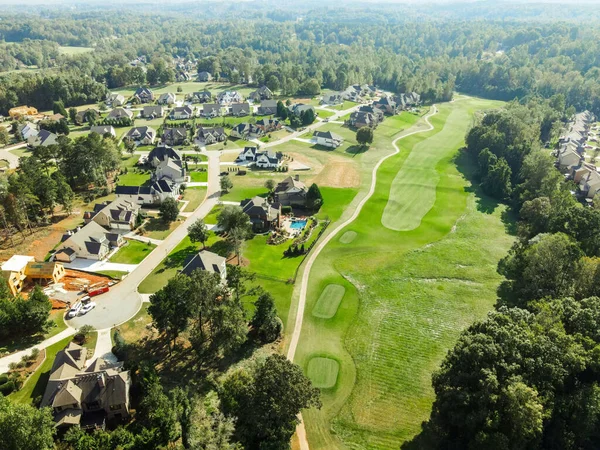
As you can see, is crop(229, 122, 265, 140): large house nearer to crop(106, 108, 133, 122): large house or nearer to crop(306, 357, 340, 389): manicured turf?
crop(106, 108, 133, 122): large house

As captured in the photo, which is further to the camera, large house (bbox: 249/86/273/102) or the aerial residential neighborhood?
large house (bbox: 249/86/273/102)

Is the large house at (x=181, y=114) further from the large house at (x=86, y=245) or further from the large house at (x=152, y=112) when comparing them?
the large house at (x=86, y=245)

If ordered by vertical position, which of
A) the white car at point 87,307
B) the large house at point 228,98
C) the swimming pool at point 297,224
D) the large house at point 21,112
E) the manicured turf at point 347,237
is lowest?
the large house at point 21,112

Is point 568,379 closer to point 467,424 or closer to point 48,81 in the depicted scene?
point 467,424

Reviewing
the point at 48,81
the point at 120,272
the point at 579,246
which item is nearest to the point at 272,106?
the point at 48,81

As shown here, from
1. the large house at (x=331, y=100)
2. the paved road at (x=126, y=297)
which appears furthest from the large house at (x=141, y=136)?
the large house at (x=331, y=100)

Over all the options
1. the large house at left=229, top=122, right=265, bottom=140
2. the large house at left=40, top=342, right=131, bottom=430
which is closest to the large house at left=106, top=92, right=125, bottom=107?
the large house at left=229, top=122, right=265, bottom=140
